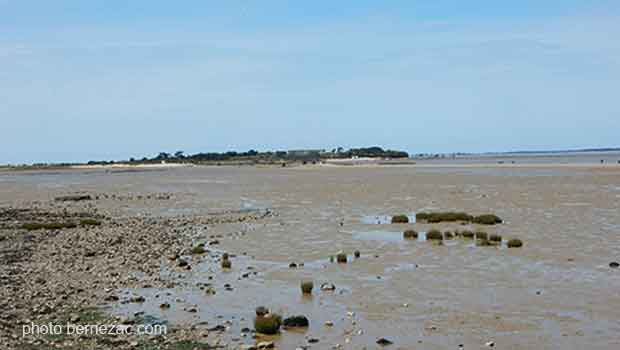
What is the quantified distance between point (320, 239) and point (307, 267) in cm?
732

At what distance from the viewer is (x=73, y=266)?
822 inches

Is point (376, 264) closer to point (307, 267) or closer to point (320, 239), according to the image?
point (307, 267)

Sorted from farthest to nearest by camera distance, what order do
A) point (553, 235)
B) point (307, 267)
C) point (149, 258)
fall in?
point (553, 235) → point (149, 258) → point (307, 267)

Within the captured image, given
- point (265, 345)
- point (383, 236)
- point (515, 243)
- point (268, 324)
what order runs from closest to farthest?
1. point (265, 345)
2. point (268, 324)
3. point (515, 243)
4. point (383, 236)

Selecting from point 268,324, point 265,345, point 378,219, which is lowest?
point 378,219

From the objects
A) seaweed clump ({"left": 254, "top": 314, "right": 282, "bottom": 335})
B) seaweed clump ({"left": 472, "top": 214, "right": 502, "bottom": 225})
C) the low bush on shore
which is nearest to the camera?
seaweed clump ({"left": 254, "top": 314, "right": 282, "bottom": 335})

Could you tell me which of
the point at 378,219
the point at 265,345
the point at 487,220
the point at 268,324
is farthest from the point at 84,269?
the point at 487,220

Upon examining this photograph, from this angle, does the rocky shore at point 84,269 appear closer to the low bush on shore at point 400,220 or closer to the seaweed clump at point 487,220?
the low bush on shore at point 400,220

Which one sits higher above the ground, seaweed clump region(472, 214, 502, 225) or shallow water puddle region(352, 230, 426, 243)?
seaweed clump region(472, 214, 502, 225)

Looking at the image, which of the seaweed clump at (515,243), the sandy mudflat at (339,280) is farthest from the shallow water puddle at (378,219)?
the seaweed clump at (515,243)

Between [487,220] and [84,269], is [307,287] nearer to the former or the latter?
[84,269]

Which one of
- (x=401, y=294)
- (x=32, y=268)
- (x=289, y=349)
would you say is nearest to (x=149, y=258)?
(x=32, y=268)

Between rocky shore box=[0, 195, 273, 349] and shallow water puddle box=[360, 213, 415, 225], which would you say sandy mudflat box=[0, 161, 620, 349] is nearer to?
rocky shore box=[0, 195, 273, 349]

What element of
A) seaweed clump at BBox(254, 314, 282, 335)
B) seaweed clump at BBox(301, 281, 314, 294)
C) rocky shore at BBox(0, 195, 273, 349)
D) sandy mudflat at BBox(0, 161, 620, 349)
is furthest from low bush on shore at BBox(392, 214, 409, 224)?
seaweed clump at BBox(254, 314, 282, 335)
